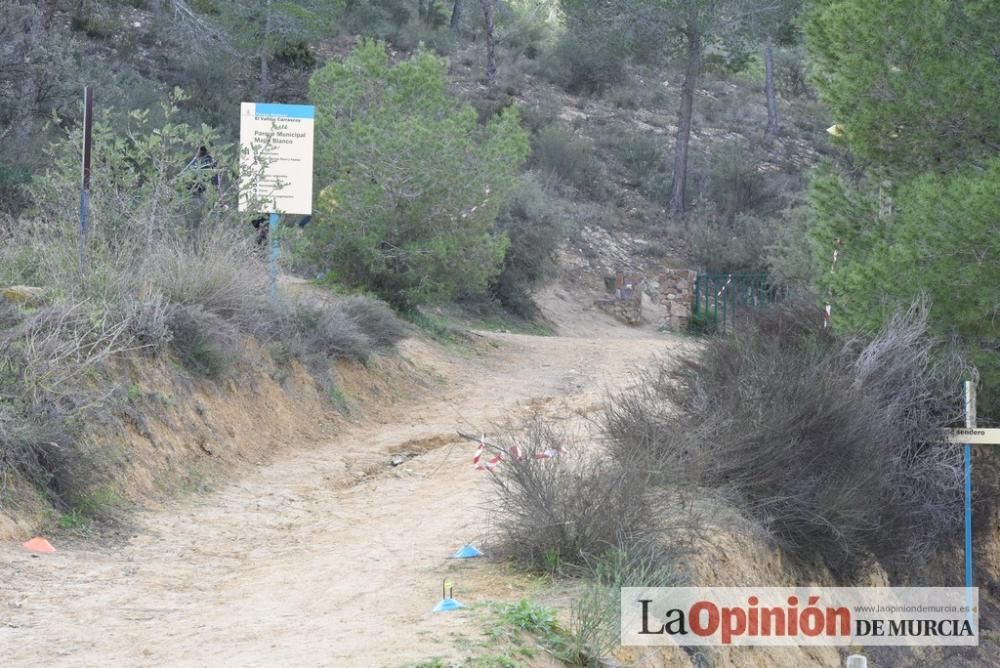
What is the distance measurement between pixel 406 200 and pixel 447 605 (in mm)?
14289

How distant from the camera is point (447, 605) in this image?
22.6 feet

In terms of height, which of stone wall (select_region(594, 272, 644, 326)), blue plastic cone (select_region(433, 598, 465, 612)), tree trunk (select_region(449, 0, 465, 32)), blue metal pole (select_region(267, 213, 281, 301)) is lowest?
stone wall (select_region(594, 272, 644, 326))

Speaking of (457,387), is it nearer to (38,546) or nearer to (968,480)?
(968,480)

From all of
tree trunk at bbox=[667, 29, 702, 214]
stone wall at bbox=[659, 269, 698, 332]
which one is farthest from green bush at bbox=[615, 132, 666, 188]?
stone wall at bbox=[659, 269, 698, 332]

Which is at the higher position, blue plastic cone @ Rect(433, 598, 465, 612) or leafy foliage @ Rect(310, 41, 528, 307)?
leafy foliage @ Rect(310, 41, 528, 307)

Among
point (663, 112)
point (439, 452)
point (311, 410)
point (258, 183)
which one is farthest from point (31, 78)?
point (663, 112)

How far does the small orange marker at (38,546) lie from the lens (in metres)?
8.30

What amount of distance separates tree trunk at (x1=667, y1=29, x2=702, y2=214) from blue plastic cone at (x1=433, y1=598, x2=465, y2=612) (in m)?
36.9

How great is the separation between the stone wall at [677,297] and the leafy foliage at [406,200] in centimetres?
1523

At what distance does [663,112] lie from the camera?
52.8 metres

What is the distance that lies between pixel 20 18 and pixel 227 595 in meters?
21.3

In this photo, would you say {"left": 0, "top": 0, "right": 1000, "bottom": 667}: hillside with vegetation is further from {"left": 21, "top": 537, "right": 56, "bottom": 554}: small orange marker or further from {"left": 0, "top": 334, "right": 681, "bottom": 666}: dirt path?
{"left": 21, "top": 537, "right": 56, "bottom": 554}: small orange marker

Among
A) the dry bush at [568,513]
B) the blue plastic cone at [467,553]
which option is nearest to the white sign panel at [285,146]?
the blue plastic cone at [467,553]

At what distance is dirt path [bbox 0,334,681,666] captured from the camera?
6098mm
